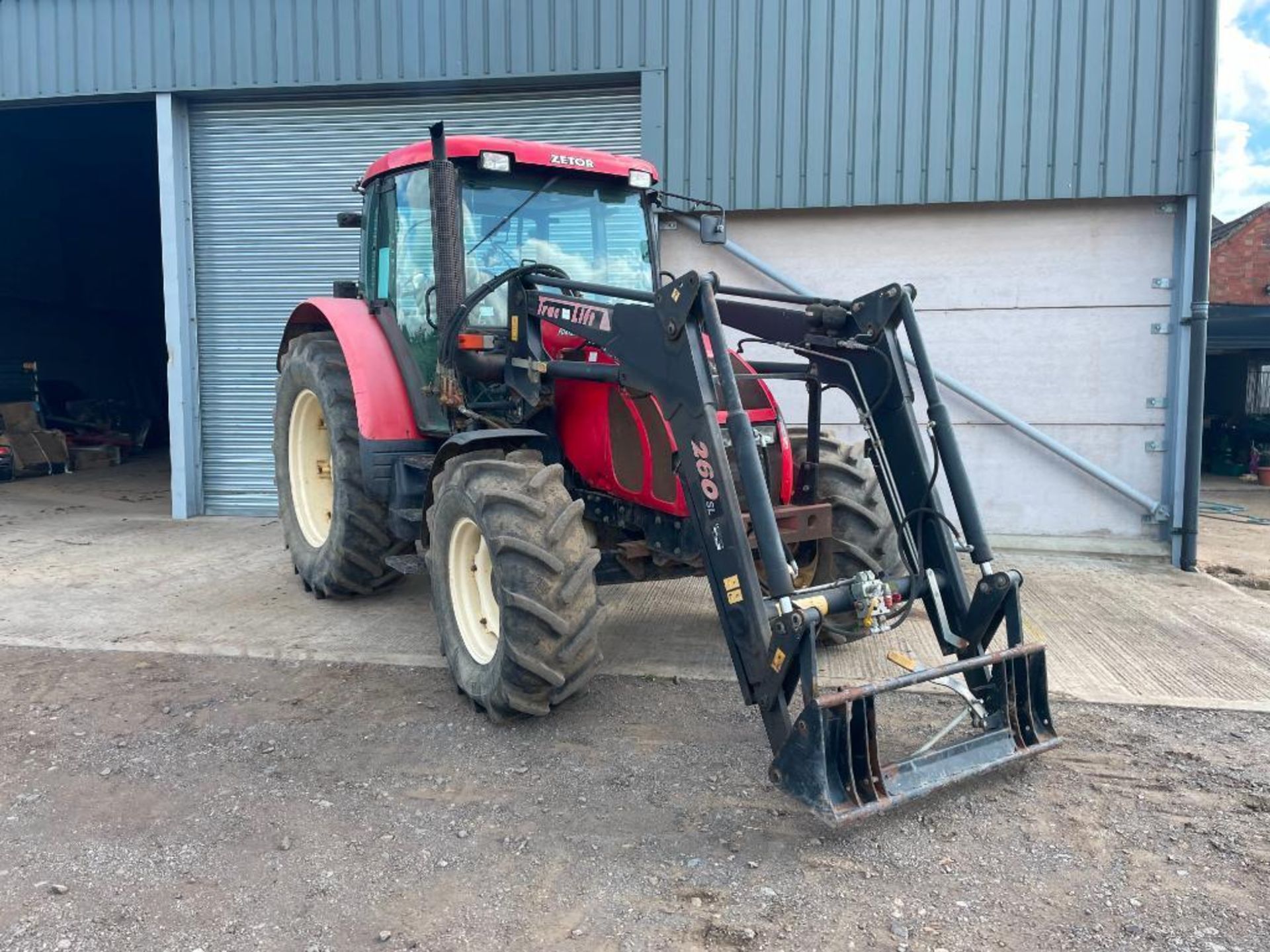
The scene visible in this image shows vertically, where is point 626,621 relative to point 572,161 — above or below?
below

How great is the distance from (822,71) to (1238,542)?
588 cm

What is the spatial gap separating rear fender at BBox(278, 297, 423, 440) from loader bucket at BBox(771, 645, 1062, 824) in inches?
115

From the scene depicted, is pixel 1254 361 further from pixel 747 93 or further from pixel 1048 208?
pixel 747 93

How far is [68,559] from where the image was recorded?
740 cm

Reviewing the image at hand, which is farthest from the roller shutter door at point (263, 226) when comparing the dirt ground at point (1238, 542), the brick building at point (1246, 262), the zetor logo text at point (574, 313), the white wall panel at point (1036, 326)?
the brick building at point (1246, 262)

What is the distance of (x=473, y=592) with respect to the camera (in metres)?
4.43

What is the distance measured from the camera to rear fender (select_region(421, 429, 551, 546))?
168 inches

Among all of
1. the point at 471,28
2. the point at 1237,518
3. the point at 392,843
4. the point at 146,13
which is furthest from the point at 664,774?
the point at 1237,518

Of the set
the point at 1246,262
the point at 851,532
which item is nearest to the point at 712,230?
the point at 851,532

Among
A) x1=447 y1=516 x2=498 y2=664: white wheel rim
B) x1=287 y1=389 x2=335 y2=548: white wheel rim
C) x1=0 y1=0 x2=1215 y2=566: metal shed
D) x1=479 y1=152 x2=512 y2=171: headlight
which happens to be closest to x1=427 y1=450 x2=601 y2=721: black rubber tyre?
x1=447 y1=516 x2=498 y2=664: white wheel rim

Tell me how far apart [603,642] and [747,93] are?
4982mm

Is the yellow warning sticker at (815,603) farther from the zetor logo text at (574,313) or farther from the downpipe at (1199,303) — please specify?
the downpipe at (1199,303)

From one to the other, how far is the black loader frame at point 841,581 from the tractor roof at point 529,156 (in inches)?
32.3

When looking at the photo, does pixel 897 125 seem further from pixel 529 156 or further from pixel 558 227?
pixel 529 156
